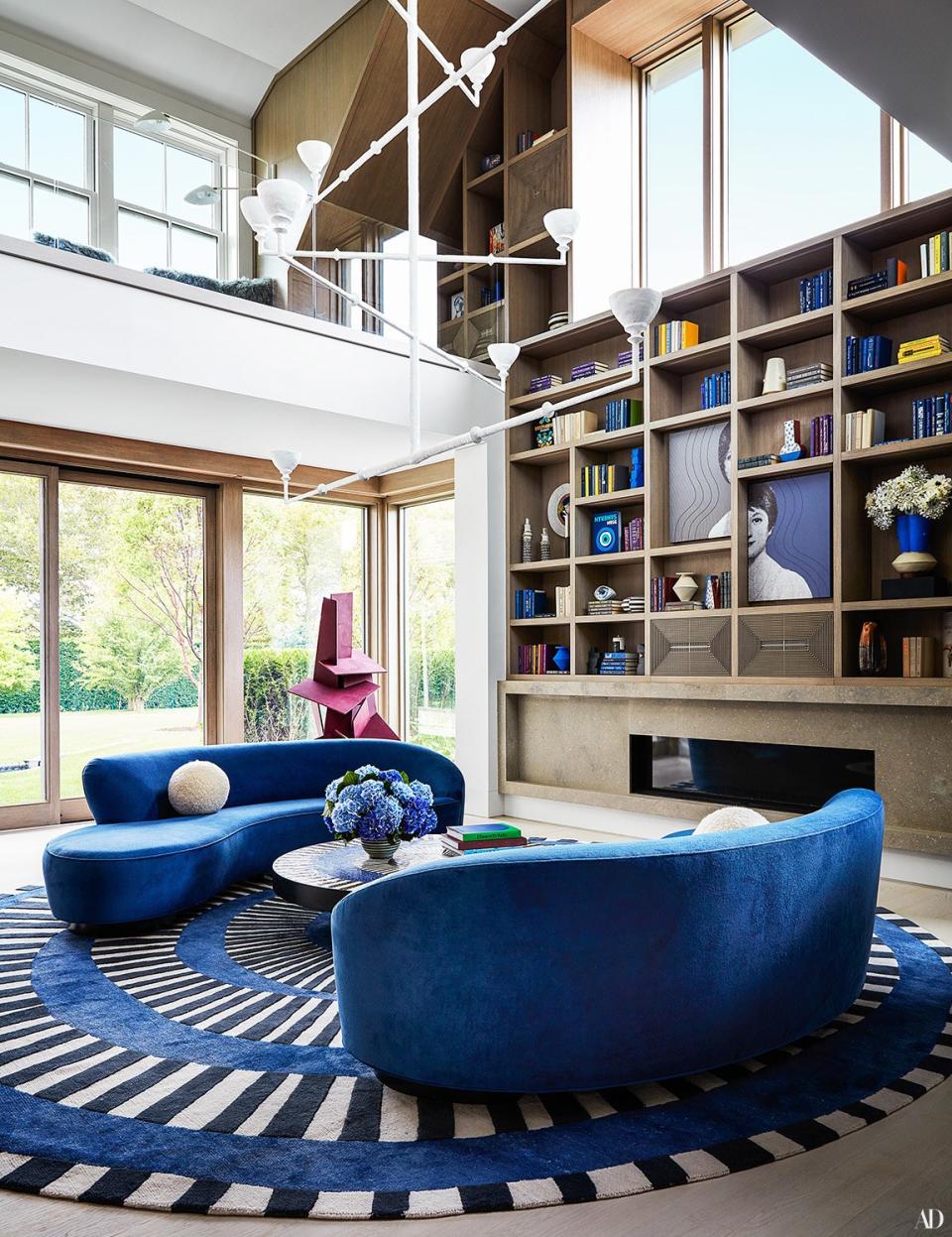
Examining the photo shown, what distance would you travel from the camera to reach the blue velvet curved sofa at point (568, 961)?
85.2 inches

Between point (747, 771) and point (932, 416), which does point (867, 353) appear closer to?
point (932, 416)

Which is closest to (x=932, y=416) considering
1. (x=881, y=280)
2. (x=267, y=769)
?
(x=881, y=280)

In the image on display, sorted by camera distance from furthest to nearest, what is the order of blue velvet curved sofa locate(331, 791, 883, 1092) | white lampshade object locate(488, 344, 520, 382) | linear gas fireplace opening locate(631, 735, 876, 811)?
linear gas fireplace opening locate(631, 735, 876, 811) → white lampshade object locate(488, 344, 520, 382) → blue velvet curved sofa locate(331, 791, 883, 1092)

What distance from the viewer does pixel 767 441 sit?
17.6 feet

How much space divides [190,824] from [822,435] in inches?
148

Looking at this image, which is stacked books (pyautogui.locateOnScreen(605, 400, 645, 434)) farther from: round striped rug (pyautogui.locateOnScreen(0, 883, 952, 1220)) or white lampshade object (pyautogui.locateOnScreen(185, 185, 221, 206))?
round striped rug (pyautogui.locateOnScreen(0, 883, 952, 1220))

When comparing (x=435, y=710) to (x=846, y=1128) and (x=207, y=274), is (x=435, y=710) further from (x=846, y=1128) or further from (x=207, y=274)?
(x=846, y=1128)

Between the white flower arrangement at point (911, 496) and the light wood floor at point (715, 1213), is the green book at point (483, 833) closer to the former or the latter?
the light wood floor at point (715, 1213)

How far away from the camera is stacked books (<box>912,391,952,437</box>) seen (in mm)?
4516

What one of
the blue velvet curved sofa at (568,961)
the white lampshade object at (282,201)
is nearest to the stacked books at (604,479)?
the white lampshade object at (282,201)

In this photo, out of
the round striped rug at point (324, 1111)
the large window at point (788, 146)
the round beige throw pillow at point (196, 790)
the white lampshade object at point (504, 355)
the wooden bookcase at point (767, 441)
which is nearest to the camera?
the round striped rug at point (324, 1111)

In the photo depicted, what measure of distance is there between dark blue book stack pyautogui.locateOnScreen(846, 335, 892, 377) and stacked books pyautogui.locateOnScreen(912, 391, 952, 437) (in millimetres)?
283

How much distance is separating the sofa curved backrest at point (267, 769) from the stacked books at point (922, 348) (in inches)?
124

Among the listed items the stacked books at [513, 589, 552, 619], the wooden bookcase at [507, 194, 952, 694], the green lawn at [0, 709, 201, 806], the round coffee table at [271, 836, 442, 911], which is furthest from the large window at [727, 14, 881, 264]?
the green lawn at [0, 709, 201, 806]
